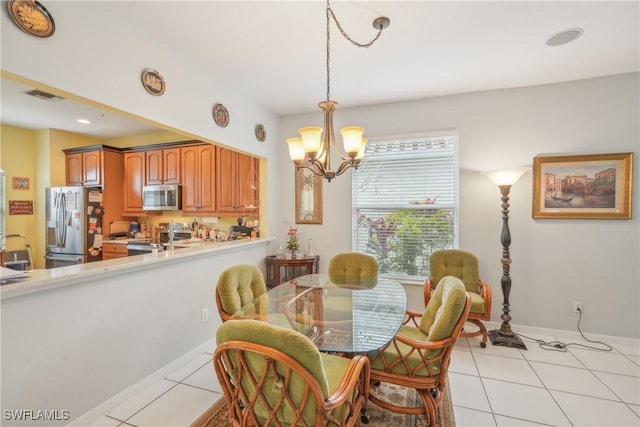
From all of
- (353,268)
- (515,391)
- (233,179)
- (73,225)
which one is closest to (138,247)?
(73,225)

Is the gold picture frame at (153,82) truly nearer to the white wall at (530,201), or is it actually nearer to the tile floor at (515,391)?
the tile floor at (515,391)

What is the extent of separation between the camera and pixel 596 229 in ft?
9.53

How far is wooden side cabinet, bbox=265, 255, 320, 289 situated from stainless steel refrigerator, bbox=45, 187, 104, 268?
2.69 meters

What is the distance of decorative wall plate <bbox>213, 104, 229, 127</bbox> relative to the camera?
2.81 m

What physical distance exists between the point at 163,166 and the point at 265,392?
4171mm

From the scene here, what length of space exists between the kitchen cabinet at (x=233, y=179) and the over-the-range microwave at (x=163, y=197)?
70 centimetres

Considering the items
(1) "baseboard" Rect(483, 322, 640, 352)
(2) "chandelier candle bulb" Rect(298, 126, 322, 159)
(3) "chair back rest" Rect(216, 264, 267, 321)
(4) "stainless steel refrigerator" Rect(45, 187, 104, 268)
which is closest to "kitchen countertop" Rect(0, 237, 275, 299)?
(3) "chair back rest" Rect(216, 264, 267, 321)

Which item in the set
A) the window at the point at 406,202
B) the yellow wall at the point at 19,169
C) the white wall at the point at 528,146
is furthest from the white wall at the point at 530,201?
the yellow wall at the point at 19,169

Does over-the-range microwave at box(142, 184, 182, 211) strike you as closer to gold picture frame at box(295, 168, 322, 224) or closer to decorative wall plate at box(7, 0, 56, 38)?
gold picture frame at box(295, 168, 322, 224)

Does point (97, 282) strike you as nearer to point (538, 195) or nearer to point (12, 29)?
point (12, 29)

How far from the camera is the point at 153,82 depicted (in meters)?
2.14

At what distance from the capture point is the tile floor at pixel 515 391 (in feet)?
6.00

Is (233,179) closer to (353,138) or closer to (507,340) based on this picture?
(353,138)

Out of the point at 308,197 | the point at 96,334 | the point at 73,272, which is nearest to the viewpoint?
the point at 73,272
